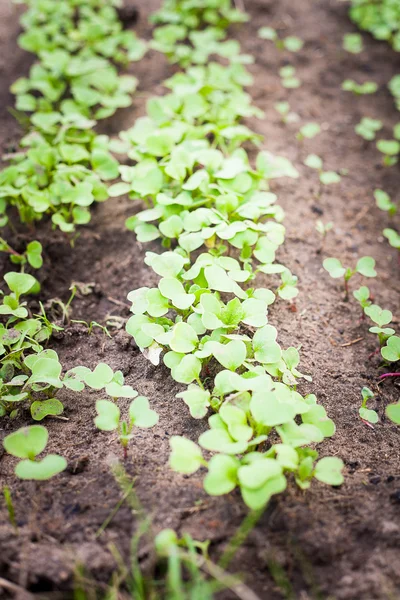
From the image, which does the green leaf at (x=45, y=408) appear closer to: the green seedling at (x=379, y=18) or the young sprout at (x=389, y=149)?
the young sprout at (x=389, y=149)

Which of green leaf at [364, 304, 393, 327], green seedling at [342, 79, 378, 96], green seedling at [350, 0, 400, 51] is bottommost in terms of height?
green leaf at [364, 304, 393, 327]

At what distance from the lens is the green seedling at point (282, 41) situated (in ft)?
11.4

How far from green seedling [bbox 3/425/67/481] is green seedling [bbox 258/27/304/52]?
323 cm

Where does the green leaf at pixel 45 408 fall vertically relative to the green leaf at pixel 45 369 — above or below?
below

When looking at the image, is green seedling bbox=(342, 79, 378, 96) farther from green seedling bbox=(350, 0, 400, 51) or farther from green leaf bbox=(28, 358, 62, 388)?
green leaf bbox=(28, 358, 62, 388)

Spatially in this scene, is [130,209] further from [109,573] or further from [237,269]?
[109,573]

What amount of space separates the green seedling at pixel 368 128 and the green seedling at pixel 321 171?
1.15 feet

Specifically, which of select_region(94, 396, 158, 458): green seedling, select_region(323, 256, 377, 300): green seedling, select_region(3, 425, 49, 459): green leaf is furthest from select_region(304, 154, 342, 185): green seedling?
select_region(3, 425, 49, 459): green leaf

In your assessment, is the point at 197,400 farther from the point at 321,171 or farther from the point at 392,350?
the point at 321,171

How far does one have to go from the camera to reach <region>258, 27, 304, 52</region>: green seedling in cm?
348

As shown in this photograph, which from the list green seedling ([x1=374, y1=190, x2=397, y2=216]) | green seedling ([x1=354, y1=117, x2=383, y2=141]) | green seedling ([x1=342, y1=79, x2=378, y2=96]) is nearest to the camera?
green seedling ([x1=374, y1=190, x2=397, y2=216])

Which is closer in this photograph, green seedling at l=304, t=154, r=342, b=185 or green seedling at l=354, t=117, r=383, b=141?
green seedling at l=304, t=154, r=342, b=185

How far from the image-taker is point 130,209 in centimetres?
239

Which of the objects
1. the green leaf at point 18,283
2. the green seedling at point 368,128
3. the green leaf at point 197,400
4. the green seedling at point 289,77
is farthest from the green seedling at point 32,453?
the green seedling at point 289,77
